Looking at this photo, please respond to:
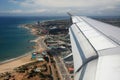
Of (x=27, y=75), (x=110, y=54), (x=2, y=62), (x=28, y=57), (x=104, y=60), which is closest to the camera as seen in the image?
(x=104, y=60)

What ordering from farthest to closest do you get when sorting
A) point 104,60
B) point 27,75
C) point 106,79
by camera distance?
point 27,75, point 104,60, point 106,79

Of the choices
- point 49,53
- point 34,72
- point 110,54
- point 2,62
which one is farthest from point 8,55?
point 110,54

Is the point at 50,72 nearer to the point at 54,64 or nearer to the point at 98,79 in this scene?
the point at 54,64

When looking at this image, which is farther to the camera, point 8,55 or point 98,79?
point 8,55

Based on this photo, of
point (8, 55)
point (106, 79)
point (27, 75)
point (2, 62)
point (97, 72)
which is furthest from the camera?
point (8, 55)

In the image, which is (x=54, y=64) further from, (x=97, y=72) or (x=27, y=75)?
(x=97, y=72)

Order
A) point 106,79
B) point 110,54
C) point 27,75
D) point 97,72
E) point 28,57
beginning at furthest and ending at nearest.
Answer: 1. point 28,57
2. point 27,75
3. point 110,54
4. point 97,72
5. point 106,79

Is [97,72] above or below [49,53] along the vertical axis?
above

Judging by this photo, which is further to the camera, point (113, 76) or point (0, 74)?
point (0, 74)

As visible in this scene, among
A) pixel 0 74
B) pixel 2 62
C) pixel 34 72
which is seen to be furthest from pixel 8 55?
pixel 34 72
